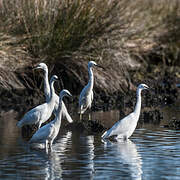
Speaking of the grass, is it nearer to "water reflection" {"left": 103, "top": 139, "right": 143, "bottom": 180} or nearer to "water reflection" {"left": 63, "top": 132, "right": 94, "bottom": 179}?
"water reflection" {"left": 63, "top": 132, "right": 94, "bottom": 179}

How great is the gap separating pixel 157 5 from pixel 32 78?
6971 millimetres

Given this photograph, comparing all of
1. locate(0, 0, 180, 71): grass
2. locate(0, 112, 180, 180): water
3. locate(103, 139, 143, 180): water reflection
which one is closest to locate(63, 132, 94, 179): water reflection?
locate(0, 112, 180, 180): water

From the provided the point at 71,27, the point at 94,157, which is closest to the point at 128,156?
the point at 94,157

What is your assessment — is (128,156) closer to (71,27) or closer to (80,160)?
(80,160)

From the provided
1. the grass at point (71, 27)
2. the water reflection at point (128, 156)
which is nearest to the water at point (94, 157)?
the water reflection at point (128, 156)

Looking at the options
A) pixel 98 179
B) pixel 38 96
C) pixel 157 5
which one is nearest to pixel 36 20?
pixel 38 96

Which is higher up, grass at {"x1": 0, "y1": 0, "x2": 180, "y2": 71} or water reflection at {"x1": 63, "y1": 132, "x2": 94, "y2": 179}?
grass at {"x1": 0, "y1": 0, "x2": 180, "y2": 71}

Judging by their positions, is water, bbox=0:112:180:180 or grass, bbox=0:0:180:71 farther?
grass, bbox=0:0:180:71

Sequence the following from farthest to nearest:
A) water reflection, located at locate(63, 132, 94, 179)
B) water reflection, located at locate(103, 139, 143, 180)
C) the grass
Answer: the grass
water reflection, located at locate(103, 139, 143, 180)
water reflection, located at locate(63, 132, 94, 179)

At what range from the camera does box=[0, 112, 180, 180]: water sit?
290 inches

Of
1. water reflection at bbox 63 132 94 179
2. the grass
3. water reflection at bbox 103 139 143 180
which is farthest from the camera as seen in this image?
the grass

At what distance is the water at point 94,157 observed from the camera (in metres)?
7.37

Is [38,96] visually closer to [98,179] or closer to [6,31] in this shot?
[6,31]

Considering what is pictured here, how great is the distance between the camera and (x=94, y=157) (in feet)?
27.8
